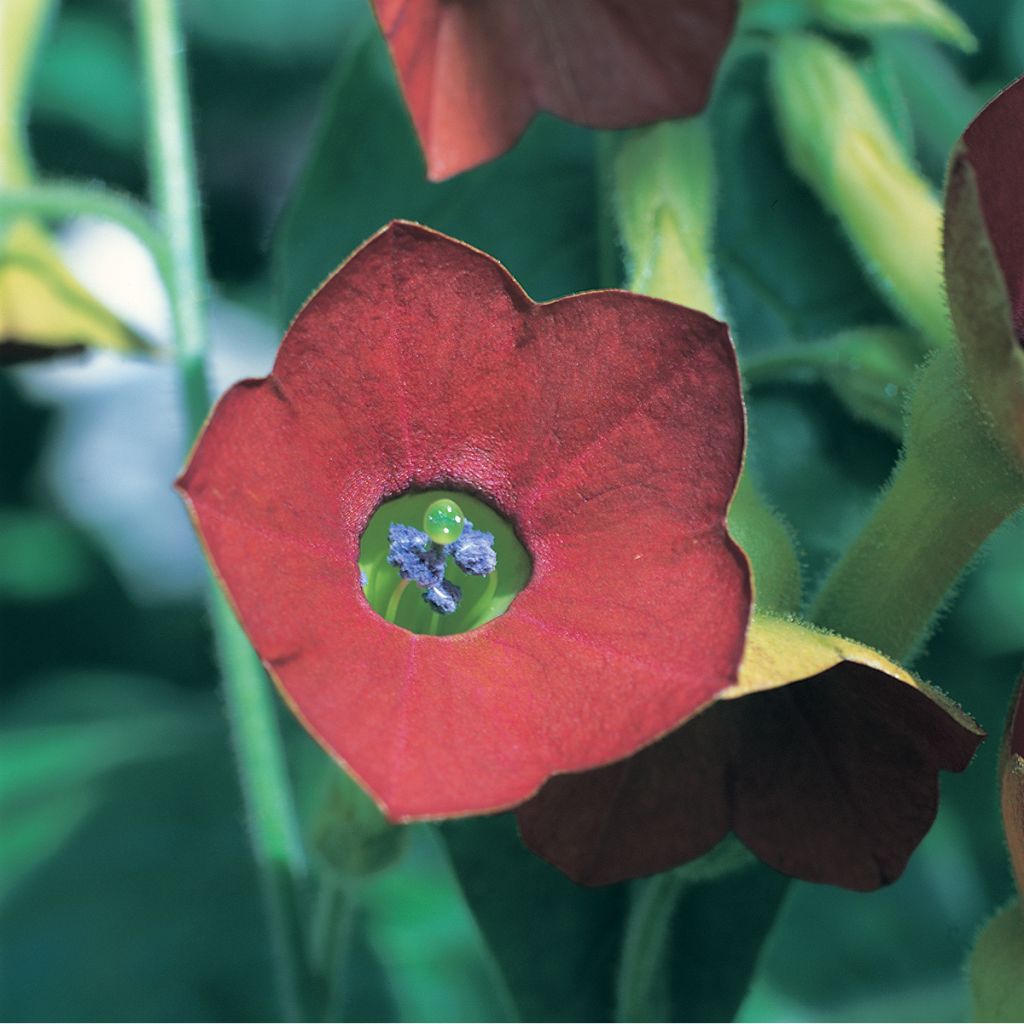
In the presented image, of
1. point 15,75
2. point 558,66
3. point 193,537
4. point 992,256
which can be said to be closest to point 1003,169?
point 992,256

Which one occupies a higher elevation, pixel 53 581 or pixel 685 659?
pixel 685 659

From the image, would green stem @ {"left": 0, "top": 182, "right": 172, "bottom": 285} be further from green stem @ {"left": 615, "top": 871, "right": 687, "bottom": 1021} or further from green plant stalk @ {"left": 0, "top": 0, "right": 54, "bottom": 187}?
green stem @ {"left": 615, "top": 871, "right": 687, "bottom": 1021}

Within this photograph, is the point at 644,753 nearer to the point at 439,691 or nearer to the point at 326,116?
the point at 439,691

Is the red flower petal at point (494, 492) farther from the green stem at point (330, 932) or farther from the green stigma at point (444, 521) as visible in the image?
the green stem at point (330, 932)

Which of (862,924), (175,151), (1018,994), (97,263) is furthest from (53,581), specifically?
(1018,994)

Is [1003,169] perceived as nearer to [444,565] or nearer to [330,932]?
[444,565]

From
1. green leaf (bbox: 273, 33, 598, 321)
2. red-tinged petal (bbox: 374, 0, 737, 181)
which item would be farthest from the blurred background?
red-tinged petal (bbox: 374, 0, 737, 181)
